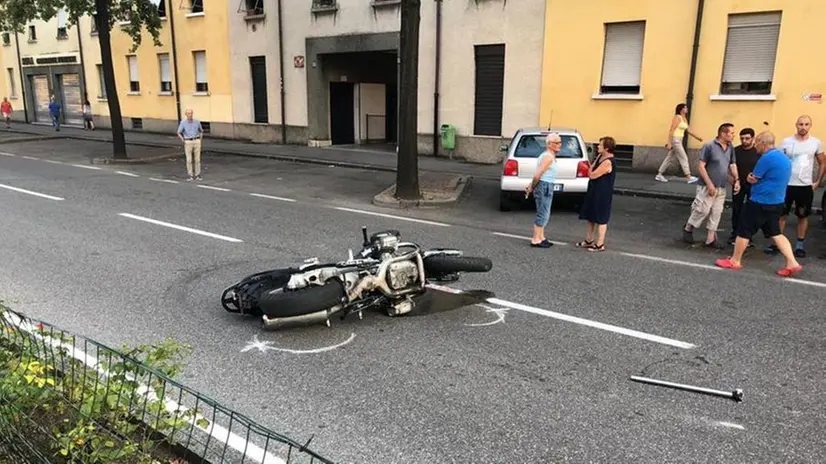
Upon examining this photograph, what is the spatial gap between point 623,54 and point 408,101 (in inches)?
278

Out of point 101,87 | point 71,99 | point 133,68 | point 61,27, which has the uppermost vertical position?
point 61,27

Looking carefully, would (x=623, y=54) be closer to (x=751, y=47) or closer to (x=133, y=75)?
(x=751, y=47)

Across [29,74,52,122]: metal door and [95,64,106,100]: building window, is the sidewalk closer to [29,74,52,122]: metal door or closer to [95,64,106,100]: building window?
[95,64,106,100]: building window

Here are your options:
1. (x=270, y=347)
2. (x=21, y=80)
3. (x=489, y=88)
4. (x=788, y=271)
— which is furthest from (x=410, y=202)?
(x=21, y=80)

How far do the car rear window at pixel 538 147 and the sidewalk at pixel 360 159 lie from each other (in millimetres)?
2662

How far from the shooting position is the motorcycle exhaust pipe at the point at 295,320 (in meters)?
5.21

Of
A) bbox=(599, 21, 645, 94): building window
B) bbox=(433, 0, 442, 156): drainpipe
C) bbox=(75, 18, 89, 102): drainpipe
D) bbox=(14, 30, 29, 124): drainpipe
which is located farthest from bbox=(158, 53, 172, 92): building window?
bbox=(599, 21, 645, 94): building window

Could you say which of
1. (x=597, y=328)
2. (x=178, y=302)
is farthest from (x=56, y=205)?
(x=597, y=328)

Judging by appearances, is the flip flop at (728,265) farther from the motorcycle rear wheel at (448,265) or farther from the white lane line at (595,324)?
the motorcycle rear wheel at (448,265)

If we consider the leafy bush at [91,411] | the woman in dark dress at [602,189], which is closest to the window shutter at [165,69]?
the woman in dark dress at [602,189]

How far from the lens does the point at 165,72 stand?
2909cm

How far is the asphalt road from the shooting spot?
380 cm

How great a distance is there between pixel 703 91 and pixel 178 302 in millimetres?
13642

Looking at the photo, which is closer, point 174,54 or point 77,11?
point 77,11
